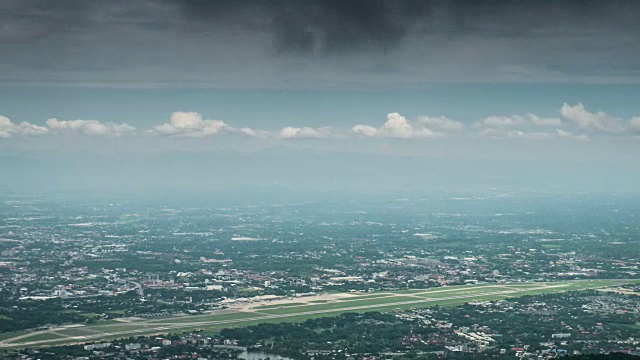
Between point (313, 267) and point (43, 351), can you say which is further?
point (313, 267)

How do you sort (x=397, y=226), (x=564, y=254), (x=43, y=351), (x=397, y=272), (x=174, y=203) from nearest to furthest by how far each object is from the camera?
(x=43, y=351) → (x=397, y=272) → (x=564, y=254) → (x=397, y=226) → (x=174, y=203)

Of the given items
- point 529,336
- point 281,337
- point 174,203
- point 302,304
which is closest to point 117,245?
point 302,304

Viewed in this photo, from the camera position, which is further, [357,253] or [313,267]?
[357,253]

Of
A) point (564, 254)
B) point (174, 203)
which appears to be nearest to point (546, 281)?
point (564, 254)

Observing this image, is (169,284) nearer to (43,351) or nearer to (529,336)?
(43,351)

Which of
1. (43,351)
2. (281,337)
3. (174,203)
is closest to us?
(43,351)

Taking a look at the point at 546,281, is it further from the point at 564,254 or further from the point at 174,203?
the point at 174,203
